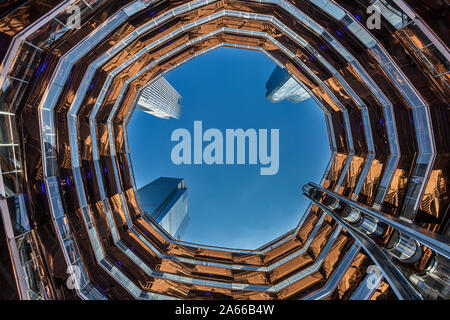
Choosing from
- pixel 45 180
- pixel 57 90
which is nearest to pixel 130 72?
pixel 57 90

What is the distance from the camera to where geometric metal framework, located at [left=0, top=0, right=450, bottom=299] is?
9.44m

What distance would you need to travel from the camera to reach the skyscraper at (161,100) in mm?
67500

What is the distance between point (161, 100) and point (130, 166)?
65779 millimetres

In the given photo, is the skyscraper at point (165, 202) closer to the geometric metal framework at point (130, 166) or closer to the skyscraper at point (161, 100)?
the skyscraper at point (161, 100)

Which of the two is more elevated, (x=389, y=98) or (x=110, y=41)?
(x=110, y=41)

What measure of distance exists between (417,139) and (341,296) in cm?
1183

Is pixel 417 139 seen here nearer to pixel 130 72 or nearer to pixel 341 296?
pixel 341 296

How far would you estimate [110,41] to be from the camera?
528 inches

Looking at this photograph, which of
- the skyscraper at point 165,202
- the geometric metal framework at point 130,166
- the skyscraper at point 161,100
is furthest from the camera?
the skyscraper at point 165,202

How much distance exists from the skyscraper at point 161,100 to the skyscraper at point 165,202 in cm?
3420

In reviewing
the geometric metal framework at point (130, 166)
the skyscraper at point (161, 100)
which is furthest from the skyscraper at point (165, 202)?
the geometric metal framework at point (130, 166)

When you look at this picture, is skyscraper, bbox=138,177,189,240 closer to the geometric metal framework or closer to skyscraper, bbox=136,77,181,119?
skyscraper, bbox=136,77,181,119

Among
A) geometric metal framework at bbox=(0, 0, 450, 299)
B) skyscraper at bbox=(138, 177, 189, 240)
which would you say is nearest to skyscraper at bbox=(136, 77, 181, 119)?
skyscraper at bbox=(138, 177, 189, 240)

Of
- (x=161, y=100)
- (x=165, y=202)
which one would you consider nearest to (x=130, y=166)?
(x=161, y=100)
